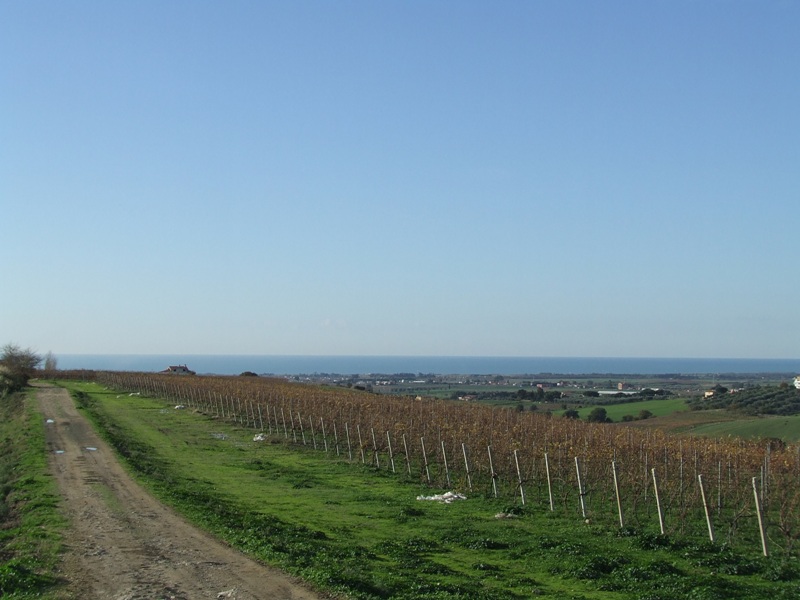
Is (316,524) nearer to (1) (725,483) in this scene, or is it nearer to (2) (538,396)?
(1) (725,483)

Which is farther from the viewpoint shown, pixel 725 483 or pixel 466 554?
pixel 725 483

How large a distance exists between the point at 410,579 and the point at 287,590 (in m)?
1.96

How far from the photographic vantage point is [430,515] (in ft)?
64.3

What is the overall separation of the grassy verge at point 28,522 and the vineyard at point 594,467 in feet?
36.4

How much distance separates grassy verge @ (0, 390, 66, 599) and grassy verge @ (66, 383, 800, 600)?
286 cm


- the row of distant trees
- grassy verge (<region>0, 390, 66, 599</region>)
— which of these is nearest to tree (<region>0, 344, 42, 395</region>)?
the row of distant trees

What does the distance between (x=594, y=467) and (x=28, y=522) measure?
48.7 ft

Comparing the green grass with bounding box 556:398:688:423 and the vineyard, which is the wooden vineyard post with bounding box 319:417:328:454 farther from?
the green grass with bounding box 556:398:688:423

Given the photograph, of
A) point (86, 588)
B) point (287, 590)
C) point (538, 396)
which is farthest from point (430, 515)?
point (538, 396)

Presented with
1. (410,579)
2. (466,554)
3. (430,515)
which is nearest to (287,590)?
(410,579)

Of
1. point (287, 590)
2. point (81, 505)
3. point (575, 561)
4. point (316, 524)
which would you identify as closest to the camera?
point (287, 590)

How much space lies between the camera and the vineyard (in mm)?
18500

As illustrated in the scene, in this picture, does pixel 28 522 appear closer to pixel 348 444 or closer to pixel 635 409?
pixel 348 444

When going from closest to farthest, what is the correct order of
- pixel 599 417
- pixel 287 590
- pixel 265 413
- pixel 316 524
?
pixel 287 590 → pixel 316 524 → pixel 265 413 → pixel 599 417
